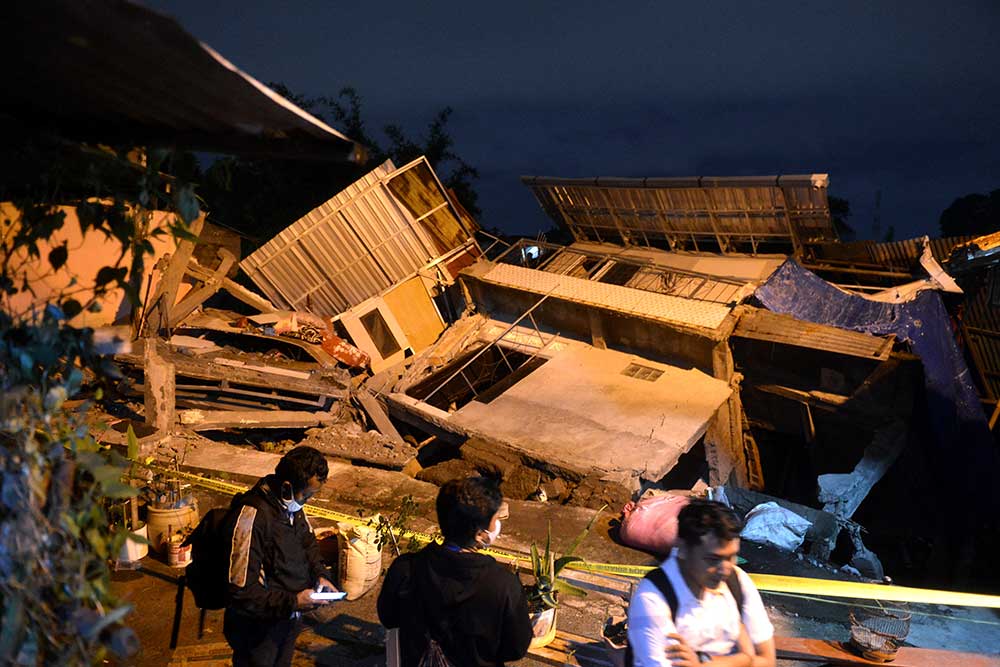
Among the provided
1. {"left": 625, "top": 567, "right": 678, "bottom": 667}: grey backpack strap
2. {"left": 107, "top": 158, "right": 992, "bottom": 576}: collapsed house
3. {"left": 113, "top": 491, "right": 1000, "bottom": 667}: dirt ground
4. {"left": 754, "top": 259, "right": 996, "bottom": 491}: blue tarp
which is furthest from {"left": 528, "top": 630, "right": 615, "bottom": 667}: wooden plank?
{"left": 754, "top": 259, "right": 996, "bottom": 491}: blue tarp

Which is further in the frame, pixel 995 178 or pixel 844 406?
pixel 995 178

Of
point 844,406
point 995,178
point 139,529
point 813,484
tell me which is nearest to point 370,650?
point 139,529

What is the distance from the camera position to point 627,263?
15367mm

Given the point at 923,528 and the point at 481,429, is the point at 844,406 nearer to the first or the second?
the point at 923,528

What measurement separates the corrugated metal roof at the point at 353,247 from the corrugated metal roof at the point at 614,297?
191 centimetres

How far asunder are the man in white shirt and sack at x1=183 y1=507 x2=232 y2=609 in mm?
1995

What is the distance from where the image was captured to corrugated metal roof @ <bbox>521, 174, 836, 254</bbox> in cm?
1395

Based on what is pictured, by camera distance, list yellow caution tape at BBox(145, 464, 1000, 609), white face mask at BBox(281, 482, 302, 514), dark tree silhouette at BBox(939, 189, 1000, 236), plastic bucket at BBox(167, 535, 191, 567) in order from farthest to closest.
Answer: dark tree silhouette at BBox(939, 189, 1000, 236) → plastic bucket at BBox(167, 535, 191, 567) → yellow caution tape at BBox(145, 464, 1000, 609) → white face mask at BBox(281, 482, 302, 514)

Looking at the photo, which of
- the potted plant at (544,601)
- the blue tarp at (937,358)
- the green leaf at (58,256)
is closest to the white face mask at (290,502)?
the green leaf at (58,256)

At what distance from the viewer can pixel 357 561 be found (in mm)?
5762

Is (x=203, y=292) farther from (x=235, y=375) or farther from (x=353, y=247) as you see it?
(x=235, y=375)

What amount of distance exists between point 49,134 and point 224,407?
9.37 meters

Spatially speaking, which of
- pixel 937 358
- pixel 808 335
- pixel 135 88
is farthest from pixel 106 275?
pixel 937 358

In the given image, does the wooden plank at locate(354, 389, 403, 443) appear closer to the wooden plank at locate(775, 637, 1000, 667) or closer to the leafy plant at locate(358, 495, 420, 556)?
the leafy plant at locate(358, 495, 420, 556)
